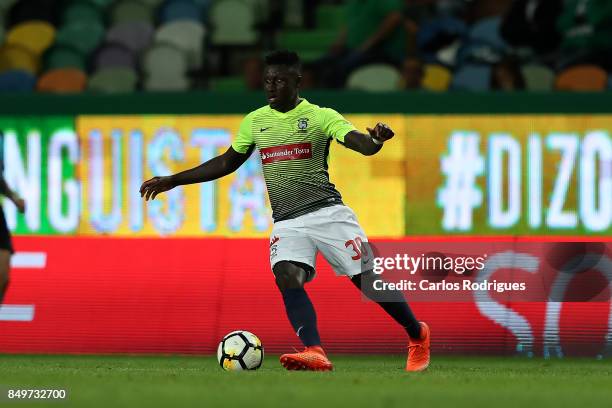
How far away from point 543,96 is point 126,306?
23.3 ft

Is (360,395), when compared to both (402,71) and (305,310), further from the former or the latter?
(402,71)

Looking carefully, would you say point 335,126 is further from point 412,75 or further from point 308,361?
point 412,75

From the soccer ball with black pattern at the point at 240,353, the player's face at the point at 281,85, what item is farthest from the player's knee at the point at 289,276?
the player's face at the point at 281,85

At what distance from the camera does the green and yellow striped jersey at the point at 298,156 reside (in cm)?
995

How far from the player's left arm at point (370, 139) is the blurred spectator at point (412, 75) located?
9.05m

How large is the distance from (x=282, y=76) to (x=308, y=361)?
5.93 ft

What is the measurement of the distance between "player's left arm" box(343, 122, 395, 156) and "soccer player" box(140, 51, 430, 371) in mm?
252

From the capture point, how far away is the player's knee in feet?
32.3

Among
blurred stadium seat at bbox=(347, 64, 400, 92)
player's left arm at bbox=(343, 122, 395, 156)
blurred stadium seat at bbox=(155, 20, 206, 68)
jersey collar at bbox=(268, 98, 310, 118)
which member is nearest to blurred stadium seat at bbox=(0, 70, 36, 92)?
blurred stadium seat at bbox=(155, 20, 206, 68)

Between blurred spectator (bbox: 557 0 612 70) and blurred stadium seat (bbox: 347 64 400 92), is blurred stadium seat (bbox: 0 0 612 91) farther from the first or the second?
blurred stadium seat (bbox: 347 64 400 92)

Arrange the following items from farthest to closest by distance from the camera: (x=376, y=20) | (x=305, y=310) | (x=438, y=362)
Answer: (x=376, y=20) → (x=438, y=362) → (x=305, y=310)

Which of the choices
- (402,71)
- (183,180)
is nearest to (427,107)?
(402,71)

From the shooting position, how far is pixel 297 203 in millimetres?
10008

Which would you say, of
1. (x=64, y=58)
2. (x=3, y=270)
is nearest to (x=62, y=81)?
(x=64, y=58)
